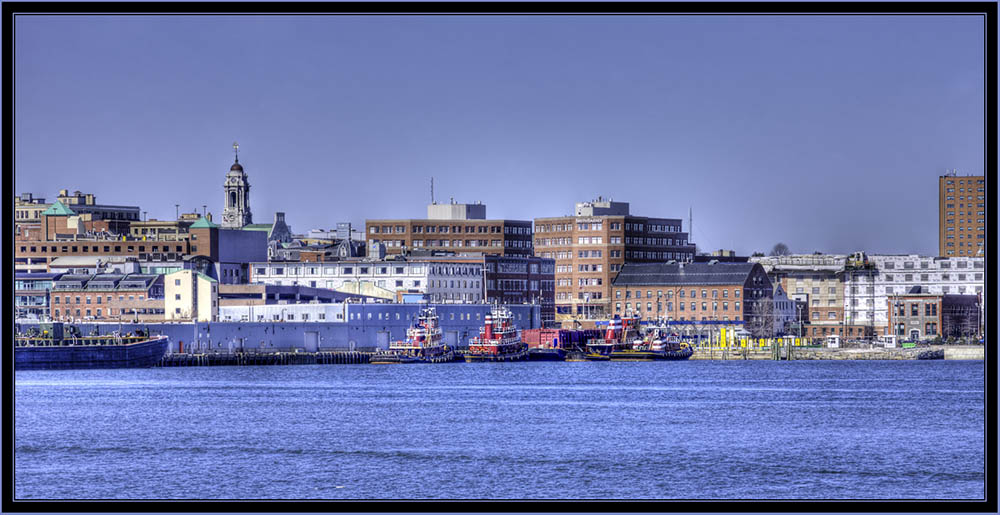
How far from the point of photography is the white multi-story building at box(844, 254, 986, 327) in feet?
500

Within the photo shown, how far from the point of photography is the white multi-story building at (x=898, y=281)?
152 meters

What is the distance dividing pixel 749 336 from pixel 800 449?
104205mm

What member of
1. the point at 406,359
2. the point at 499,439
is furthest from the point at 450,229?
the point at 499,439

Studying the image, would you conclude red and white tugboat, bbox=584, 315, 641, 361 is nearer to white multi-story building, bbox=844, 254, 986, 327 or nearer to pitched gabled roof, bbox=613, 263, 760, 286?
pitched gabled roof, bbox=613, 263, 760, 286

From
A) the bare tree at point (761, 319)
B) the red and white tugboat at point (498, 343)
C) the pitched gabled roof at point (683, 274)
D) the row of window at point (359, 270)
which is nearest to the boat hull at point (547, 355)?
the red and white tugboat at point (498, 343)

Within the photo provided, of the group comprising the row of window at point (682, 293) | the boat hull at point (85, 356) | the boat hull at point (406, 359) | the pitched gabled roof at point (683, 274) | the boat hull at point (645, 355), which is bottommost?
the boat hull at point (645, 355)

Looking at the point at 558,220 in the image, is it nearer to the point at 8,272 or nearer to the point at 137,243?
the point at 137,243

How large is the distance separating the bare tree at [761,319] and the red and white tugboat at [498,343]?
3227cm

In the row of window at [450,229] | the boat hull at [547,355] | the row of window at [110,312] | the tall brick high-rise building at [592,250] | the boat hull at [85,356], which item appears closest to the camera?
the boat hull at [85,356]

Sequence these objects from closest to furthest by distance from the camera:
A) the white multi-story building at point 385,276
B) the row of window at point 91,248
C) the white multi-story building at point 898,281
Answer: the white multi-story building at point 385,276
the white multi-story building at point 898,281
the row of window at point 91,248

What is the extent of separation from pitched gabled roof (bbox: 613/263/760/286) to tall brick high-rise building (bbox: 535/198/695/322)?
482cm

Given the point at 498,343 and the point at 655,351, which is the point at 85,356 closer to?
the point at 498,343

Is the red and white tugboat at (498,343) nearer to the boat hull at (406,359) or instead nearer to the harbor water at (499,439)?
the boat hull at (406,359)

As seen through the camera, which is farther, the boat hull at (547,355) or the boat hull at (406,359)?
the boat hull at (547,355)
